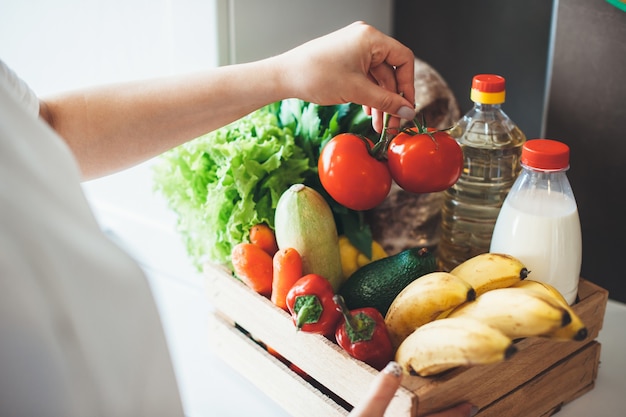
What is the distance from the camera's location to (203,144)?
1123 millimetres

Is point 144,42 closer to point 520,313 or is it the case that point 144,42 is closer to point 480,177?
point 480,177

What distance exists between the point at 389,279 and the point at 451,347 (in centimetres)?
21

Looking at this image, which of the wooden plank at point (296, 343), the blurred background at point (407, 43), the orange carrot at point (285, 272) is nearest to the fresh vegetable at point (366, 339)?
the wooden plank at point (296, 343)

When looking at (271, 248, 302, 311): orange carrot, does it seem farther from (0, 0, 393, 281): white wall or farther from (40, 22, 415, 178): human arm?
(0, 0, 393, 281): white wall

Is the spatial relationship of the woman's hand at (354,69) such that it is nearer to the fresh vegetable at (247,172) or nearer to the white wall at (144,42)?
the fresh vegetable at (247,172)

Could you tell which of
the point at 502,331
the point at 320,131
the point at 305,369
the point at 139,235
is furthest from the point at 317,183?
the point at 139,235

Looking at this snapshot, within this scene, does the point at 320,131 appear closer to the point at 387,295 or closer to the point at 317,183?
the point at 317,183

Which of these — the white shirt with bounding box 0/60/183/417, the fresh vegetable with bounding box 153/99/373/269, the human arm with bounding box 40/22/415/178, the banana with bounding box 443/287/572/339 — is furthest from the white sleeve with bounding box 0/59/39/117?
the banana with bounding box 443/287/572/339

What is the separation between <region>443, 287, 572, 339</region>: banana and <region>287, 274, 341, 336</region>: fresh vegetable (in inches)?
6.2

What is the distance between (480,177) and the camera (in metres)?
1.07

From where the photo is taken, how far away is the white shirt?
0.37 metres

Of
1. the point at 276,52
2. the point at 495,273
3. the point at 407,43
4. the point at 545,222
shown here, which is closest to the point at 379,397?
the point at 495,273

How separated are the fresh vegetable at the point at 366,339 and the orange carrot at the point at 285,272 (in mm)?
119

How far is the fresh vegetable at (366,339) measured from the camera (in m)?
0.79
